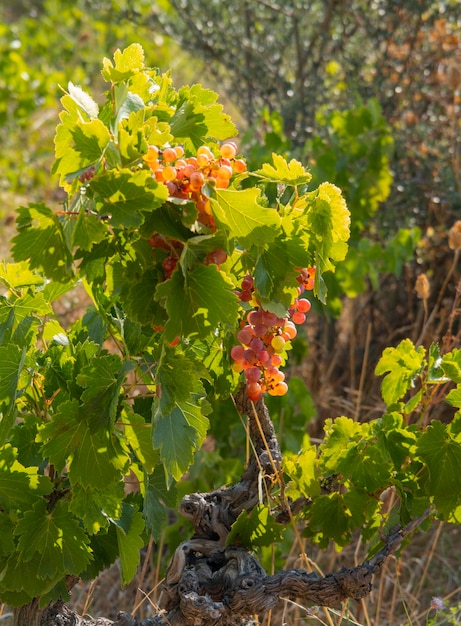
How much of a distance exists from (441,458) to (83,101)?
0.76m

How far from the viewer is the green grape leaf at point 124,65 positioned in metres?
1.18

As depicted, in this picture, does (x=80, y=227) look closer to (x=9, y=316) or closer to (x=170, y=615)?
(x=9, y=316)

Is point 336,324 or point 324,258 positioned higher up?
point 324,258

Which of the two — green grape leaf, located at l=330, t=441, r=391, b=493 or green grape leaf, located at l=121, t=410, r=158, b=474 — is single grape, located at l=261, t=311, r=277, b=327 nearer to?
green grape leaf, located at l=121, t=410, r=158, b=474

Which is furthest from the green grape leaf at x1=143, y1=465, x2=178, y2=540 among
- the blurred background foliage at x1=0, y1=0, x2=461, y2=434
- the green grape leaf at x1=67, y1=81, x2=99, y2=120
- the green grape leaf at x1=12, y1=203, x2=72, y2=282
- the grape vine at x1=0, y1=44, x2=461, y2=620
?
the blurred background foliage at x1=0, y1=0, x2=461, y2=434

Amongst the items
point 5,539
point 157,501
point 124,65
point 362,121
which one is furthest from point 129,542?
point 362,121

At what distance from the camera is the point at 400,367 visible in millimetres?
1536

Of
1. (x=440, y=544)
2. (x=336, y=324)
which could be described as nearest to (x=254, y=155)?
(x=336, y=324)

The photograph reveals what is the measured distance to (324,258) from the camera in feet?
4.04

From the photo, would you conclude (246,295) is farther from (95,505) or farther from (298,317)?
(95,505)

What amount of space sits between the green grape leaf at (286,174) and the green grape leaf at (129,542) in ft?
1.86

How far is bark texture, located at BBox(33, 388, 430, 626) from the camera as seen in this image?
4.32 feet

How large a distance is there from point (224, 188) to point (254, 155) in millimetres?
1647

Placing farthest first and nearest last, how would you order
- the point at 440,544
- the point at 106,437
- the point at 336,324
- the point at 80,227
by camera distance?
the point at 336,324
the point at 440,544
the point at 106,437
the point at 80,227
